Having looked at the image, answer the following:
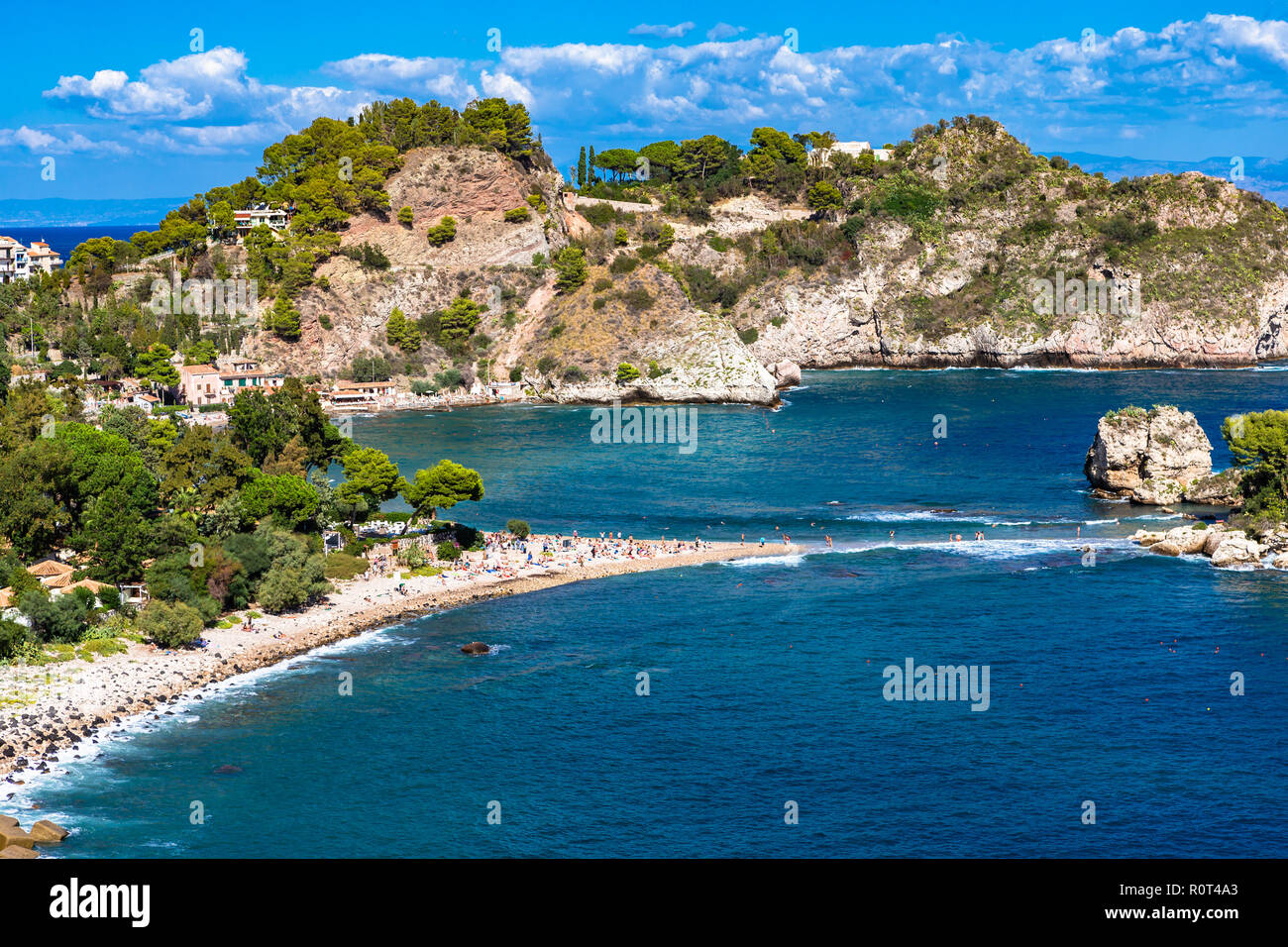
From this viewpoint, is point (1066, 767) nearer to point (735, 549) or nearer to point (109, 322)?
point (735, 549)

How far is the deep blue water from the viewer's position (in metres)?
39.1

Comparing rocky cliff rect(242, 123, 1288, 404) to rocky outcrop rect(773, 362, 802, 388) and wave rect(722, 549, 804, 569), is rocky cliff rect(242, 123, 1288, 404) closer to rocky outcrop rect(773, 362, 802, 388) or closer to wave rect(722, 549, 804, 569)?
rocky outcrop rect(773, 362, 802, 388)

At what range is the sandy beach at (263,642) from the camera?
152 feet

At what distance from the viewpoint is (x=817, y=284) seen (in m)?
168

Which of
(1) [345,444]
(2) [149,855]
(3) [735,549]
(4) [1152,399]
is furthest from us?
(4) [1152,399]

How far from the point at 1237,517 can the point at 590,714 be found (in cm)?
4705

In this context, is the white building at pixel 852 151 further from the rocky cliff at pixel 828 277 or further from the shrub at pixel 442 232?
the shrub at pixel 442 232

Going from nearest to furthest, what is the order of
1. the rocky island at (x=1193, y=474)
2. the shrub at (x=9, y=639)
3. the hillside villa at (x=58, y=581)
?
the shrub at (x=9, y=639), the hillside villa at (x=58, y=581), the rocky island at (x=1193, y=474)

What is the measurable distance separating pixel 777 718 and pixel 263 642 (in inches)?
978

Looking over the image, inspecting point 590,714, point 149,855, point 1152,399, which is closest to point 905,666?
point 590,714
